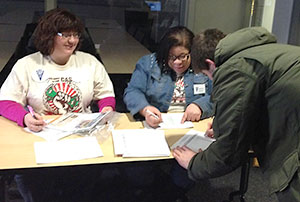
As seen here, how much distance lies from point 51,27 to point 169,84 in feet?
2.37

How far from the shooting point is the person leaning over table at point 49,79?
71.3 inches

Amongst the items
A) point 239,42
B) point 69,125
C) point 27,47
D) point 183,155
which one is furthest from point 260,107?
point 27,47

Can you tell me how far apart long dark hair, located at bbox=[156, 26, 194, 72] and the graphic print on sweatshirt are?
1.67ft

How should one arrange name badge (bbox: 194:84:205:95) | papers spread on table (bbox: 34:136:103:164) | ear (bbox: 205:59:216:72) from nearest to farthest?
ear (bbox: 205:59:216:72) → papers spread on table (bbox: 34:136:103:164) → name badge (bbox: 194:84:205:95)

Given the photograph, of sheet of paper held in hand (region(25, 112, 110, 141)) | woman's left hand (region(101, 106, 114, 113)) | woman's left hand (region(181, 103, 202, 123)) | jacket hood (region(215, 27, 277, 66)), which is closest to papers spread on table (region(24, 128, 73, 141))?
sheet of paper held in hand (region(25, 112, 110, 141))

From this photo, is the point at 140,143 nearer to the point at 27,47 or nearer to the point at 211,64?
the point at 211,64

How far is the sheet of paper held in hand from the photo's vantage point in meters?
1.63

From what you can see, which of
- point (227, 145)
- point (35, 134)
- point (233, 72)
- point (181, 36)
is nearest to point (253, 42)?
point (233, 72)

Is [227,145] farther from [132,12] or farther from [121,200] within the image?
[132,12]

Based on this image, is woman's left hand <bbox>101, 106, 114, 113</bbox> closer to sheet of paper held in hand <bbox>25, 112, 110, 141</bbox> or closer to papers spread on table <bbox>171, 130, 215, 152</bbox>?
sheet of paper held in hand <bbox>25, 112, 110, 141</bbox>

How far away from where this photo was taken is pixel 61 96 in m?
1.88

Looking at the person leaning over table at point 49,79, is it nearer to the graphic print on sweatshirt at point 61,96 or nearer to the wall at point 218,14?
the graphic print on sweatshirt at point 61,96

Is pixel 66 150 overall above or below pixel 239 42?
below

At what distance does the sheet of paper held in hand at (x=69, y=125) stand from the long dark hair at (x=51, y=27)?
38cm
